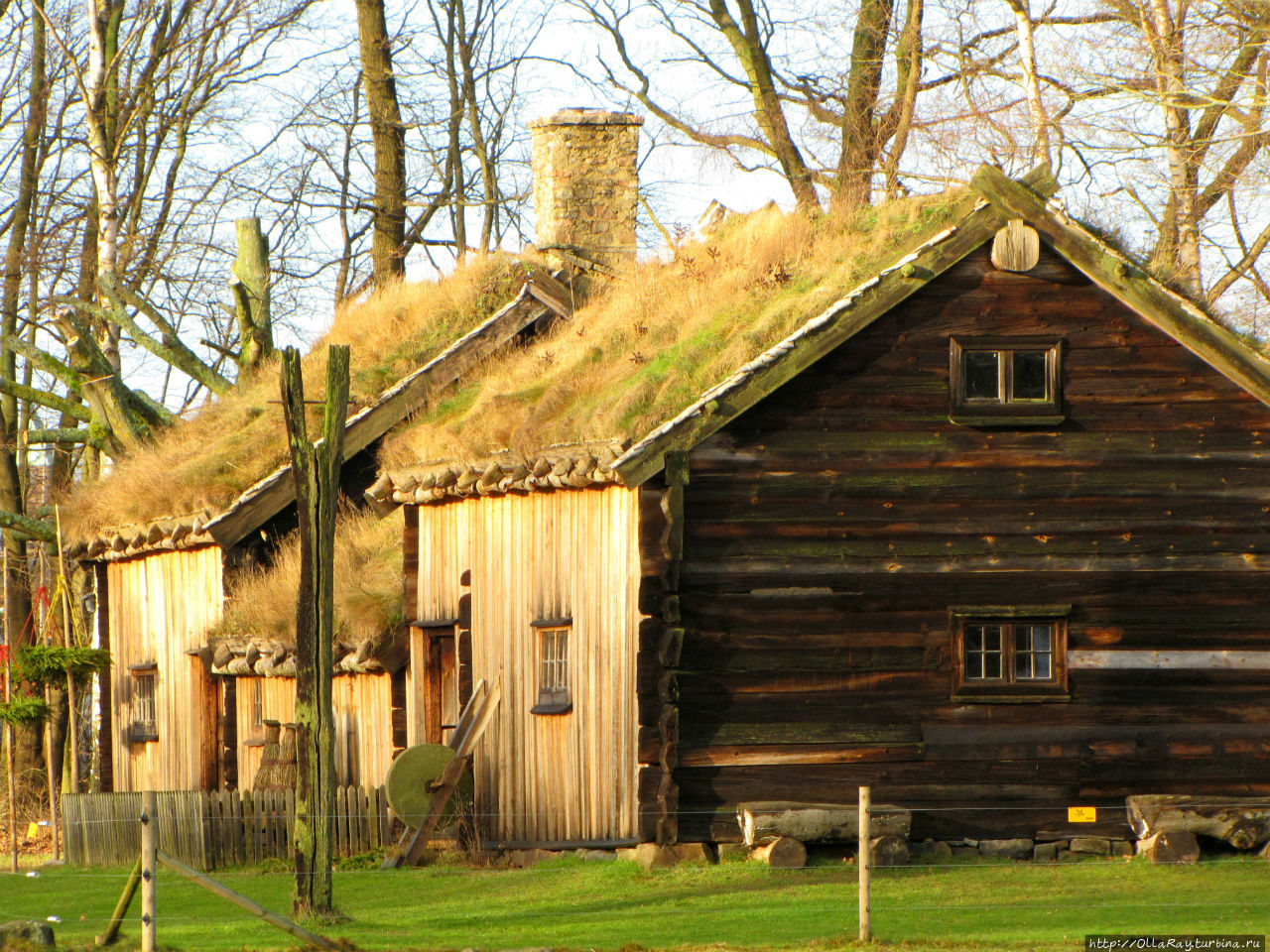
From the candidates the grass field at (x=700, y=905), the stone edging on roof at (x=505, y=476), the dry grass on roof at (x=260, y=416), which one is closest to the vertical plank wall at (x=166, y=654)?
the dry grass on roof at (x=260, y=416)

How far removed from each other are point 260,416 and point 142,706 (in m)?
4.12

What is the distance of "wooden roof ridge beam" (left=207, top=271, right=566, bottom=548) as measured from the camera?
68.9 feet

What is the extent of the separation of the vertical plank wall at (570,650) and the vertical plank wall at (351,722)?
1.53 meters

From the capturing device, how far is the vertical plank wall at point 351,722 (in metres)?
19.5

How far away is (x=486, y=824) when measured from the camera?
17984 mm

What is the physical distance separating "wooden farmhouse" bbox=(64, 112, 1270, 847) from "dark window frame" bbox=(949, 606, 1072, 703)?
0.10 ft

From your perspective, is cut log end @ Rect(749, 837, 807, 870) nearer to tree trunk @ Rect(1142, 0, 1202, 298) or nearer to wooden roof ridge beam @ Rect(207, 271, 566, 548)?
wooden roof ridge beam @ Rect(207, 271, 566, 548)

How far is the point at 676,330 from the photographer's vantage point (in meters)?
18.6

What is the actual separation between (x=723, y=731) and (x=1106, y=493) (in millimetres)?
4284

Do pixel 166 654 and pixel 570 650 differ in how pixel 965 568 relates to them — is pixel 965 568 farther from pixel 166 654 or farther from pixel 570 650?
pixel 166 654

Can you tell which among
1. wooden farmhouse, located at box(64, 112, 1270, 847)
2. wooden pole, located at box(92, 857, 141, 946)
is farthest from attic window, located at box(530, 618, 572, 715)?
wooden pole, located at box(92, 857, 141, 946)

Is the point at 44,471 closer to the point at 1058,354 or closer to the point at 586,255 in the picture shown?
the point at 586,255

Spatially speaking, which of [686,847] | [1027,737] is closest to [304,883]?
[686,847]

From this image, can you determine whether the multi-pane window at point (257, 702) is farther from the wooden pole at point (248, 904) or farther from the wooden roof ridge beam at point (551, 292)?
the wooden pole at point (248, 904)
